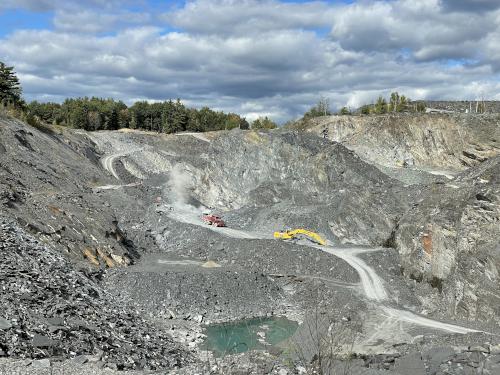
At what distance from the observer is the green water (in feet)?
84.1

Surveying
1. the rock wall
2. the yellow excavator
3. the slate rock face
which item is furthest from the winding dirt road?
the rock wall

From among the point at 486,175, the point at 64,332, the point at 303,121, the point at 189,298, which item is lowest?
the point at 189,298

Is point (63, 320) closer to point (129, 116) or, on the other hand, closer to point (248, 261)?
point (248, 261)

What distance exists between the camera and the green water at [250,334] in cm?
2564

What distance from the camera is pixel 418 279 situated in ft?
113

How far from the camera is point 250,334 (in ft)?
87.9

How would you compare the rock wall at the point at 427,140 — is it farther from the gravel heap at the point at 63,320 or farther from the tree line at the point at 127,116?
the gravel heap at the point at 63,320

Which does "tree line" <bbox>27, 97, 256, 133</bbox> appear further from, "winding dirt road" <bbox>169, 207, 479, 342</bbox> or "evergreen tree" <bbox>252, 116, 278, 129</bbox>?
"winding dirt road" <bbox>169, 207, 479, 342</bbox>

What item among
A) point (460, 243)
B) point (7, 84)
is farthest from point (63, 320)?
point (7, 84)

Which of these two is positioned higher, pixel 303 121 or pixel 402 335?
pixel 303 121

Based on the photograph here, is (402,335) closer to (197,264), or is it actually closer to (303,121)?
(197,264)

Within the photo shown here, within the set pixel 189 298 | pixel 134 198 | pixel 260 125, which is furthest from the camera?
pixel 260 125

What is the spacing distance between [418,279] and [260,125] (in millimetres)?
95486

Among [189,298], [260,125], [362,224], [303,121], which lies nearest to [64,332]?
[189,298]
